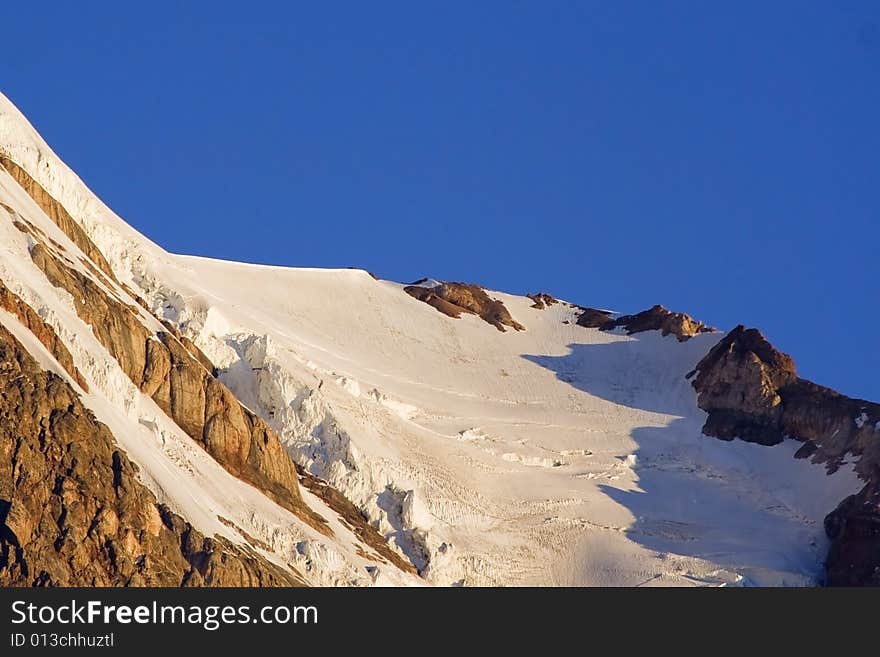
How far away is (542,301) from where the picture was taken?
189375 millimetres

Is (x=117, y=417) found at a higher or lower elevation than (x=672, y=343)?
→ lower

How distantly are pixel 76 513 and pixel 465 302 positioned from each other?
3371 inches

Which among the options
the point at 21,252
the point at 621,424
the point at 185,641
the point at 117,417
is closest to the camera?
the point at 185,641

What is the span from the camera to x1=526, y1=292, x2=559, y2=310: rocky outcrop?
617 feet

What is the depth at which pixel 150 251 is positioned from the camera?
5773 inches

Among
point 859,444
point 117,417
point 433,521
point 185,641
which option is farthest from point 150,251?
point 185,641

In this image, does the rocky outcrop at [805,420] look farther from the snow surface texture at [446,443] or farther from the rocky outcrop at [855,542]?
the snow surface texture at [446,443]

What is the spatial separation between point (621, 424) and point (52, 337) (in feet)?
186

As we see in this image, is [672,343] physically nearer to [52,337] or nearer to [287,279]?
[287,279]

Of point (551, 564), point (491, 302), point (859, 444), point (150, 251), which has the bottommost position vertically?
point (551, 564)

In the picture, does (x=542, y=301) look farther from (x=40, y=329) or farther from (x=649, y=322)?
(x=40, y=329)

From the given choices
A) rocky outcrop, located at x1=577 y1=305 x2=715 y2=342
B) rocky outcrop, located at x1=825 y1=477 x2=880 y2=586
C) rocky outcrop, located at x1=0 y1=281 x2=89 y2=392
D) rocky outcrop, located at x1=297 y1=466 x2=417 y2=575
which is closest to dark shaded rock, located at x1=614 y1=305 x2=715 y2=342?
rocky outcrop, located at x1=577 y1=305 x2=715 y2=342

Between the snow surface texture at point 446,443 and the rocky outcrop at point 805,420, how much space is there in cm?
141

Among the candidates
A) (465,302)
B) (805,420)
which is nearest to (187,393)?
(805,420)
